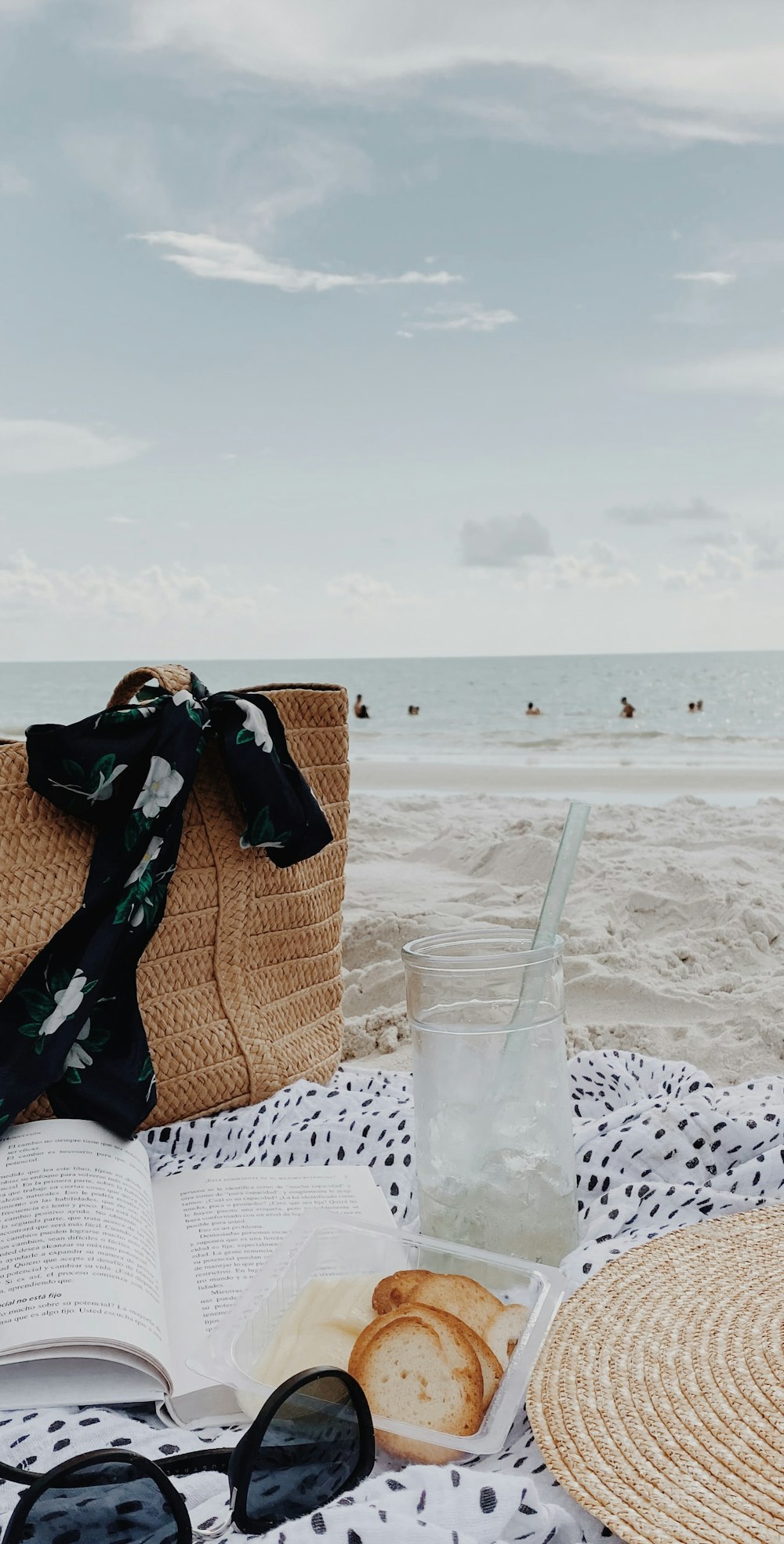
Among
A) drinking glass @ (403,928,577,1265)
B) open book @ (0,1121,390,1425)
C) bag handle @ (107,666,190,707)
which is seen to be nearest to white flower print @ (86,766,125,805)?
bag handle @ (107,666,190,707)

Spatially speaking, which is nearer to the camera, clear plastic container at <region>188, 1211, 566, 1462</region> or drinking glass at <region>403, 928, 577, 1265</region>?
clear plastic container at <region>188, 1211, 566, 1462</region>

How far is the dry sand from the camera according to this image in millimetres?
2127

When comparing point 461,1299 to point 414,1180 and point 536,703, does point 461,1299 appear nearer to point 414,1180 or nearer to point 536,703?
point 414,1180

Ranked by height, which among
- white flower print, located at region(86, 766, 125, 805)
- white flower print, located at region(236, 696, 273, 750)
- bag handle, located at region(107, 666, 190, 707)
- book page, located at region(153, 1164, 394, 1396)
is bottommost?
Result: book page, located at region(153, 1164, 394, 1396)

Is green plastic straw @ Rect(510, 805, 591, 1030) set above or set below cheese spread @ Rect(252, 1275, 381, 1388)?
above

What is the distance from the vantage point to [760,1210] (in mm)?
1090

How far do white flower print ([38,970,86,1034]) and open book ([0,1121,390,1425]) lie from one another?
116 millimetres

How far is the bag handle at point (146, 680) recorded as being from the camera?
1.46 metres

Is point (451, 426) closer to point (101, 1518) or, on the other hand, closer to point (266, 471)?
point (266, 471)

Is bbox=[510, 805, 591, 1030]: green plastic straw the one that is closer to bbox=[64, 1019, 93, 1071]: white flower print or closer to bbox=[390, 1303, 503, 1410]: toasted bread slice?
bbox=[390, 1303, 503, 1410]: toasted bread slice

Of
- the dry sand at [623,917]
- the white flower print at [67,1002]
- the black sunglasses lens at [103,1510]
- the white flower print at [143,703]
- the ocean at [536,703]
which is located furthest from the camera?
the ocean at [536,703]

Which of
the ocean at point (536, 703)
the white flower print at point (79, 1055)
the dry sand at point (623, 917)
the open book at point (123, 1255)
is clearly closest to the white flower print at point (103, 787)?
the white flower print at point (79, 1055)

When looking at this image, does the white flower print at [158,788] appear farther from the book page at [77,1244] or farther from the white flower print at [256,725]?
the book page at [77,1244]

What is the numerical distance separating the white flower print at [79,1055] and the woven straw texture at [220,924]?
74 mm
